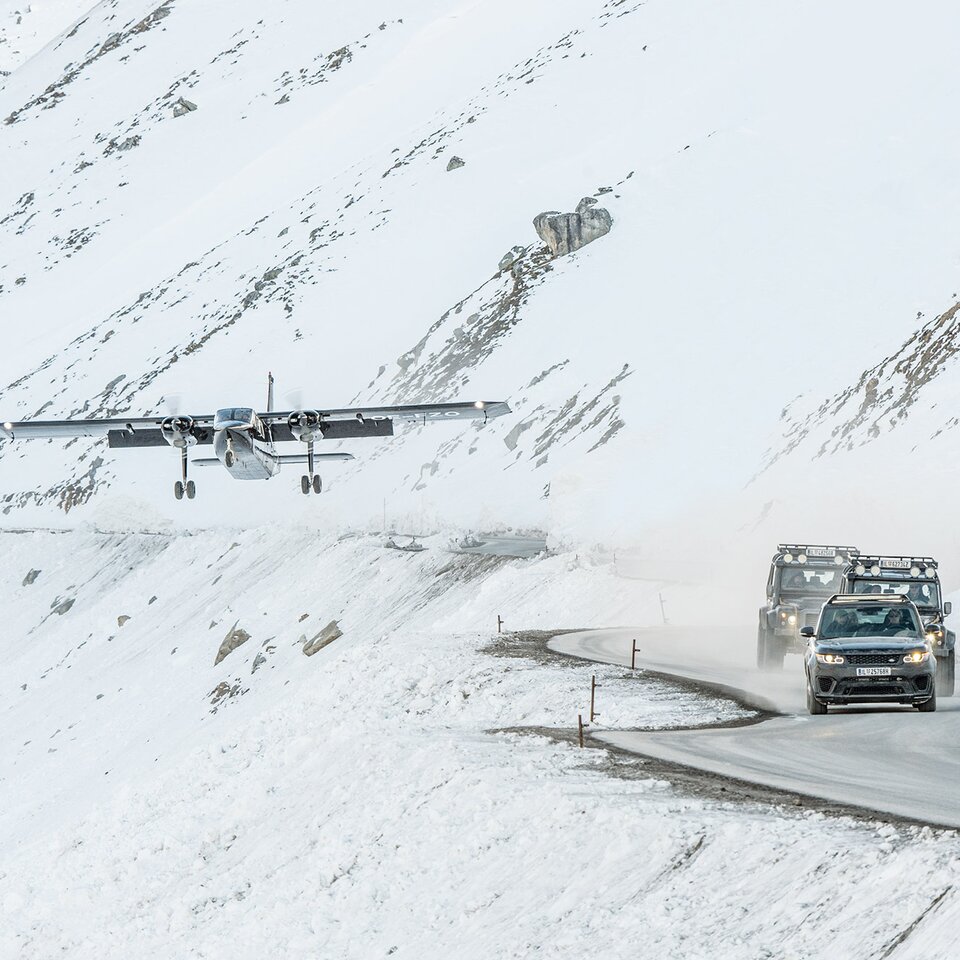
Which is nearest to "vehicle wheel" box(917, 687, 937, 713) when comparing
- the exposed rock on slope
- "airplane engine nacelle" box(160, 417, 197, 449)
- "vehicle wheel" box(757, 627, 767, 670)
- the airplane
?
"vehicle wheel" box(757, 627, 767, 670)

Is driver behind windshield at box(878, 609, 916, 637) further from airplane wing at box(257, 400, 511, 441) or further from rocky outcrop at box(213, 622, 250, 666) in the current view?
rocky outcrop at box(213, 622, 250, 666)

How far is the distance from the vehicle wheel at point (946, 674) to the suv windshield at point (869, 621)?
2.21 metres

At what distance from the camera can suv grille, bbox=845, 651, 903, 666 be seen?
52.8ft

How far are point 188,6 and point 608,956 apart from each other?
6603 inches

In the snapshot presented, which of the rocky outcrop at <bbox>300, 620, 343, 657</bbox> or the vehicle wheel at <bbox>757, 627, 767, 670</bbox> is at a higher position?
the vehicle wheel at <bbox>757, 627, 767, 670</bbox>

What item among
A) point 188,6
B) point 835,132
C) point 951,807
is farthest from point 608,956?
point 188,6

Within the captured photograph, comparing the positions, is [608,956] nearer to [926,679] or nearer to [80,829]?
[926,679]

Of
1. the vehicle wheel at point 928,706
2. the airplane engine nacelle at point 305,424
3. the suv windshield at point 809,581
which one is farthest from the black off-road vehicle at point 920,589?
the airplane engine nacelle at point 305,424

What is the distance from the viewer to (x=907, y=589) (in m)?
19.8

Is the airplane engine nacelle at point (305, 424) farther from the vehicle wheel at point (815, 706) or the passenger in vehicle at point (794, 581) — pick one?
the vehicle wheel at point (815, 706)

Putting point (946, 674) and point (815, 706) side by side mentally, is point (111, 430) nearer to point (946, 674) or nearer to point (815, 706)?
Result: point (946, 674)

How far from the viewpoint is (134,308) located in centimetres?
9906

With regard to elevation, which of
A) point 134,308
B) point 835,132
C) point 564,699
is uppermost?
point 835,132

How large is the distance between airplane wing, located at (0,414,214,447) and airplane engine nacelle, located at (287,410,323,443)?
93.7 inches
